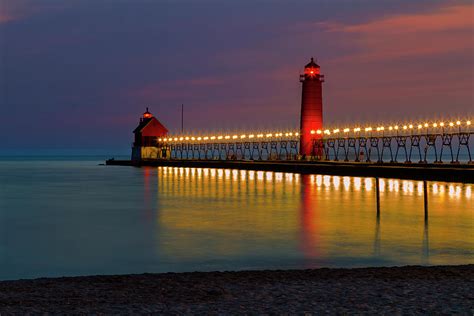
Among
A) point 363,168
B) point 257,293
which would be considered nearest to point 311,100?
point 363,168

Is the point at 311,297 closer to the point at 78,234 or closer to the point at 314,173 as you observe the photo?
the point at 78,234

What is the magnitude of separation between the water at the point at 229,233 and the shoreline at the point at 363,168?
846 centimetres

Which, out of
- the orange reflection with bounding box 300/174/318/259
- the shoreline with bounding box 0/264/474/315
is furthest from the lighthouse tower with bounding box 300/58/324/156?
the shoreline with bounding box 0/264/474/315

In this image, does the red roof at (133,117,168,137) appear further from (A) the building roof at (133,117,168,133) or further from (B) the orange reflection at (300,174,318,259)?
(B) the orange reflection at (300,174,318,259)

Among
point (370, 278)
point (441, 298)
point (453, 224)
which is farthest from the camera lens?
point (453, 224)

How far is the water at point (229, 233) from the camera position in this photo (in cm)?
1464

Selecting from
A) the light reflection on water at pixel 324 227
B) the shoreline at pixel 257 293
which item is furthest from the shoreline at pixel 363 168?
the shoreline at pixel 257 293

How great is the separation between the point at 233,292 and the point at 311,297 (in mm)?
1151

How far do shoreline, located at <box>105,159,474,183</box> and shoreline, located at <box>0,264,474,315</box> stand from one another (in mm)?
33046

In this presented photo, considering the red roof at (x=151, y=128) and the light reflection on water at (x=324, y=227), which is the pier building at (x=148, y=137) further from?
the light reflection on water at (x=324, y=227)


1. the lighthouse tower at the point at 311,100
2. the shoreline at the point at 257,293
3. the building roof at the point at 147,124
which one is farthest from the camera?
the building roof at the point at 147,124

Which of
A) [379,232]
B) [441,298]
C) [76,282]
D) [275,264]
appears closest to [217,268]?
[275,264]

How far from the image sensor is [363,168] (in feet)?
189

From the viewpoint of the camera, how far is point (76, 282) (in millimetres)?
10539
